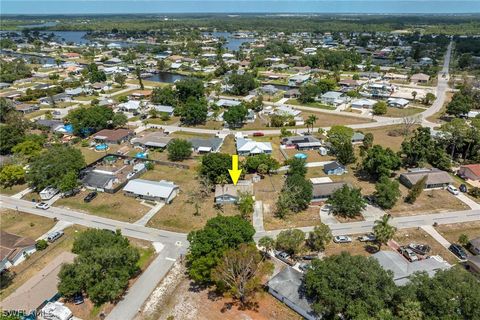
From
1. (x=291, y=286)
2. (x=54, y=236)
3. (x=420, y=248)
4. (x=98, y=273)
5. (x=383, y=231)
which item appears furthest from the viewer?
(x=54, y=236)

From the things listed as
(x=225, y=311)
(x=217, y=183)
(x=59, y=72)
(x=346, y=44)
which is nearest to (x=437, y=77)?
(x=346, y=44)

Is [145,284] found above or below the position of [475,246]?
below

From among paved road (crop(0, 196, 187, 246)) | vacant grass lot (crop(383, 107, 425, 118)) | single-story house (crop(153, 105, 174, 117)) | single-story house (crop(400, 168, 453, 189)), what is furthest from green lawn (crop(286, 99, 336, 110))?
paved road (crop(0, 196, 187, 246))

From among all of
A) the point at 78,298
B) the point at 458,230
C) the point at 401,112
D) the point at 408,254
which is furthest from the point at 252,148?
the point at 401,112

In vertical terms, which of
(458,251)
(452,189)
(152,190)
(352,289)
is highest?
(352,289)

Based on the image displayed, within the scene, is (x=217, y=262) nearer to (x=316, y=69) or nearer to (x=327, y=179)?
(x=327, y=179)

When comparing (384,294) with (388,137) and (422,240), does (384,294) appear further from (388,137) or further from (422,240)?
(388,137)

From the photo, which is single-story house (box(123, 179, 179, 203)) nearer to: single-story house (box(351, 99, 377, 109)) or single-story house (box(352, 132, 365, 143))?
single-story house (box(352, 132, 365, 143))
